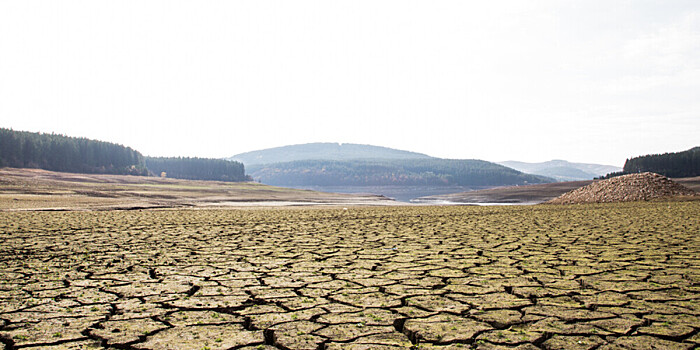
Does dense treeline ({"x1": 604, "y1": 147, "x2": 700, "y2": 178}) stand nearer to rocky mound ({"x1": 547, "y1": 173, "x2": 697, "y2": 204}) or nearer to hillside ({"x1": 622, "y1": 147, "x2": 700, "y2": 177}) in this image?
hillside ({"x1": 622, "y1": 147, "x2": 700, "y2": 177})

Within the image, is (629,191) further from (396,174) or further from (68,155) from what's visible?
(396,174)

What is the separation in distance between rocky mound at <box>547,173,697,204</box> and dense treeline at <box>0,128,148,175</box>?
215 ft

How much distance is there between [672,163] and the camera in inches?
2734

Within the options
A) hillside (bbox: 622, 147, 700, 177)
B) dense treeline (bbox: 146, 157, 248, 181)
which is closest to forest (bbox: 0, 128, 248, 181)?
dense treeline (bbox: 146, 157, 248, 181)

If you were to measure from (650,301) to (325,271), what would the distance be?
3488 mm

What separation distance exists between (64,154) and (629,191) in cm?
7678

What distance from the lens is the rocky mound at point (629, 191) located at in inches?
1000

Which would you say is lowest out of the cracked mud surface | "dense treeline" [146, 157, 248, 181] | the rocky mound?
the cracked mud surface

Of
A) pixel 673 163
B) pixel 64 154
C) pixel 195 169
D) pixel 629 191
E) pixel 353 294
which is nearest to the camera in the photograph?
pixel 353 294

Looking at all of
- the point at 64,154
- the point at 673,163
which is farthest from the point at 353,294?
the point at 64,154

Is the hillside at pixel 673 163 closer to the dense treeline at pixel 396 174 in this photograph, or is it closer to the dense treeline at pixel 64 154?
the dense treeline at pixel 396 174

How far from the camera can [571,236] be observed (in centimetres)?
977

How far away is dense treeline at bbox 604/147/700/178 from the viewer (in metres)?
66.6

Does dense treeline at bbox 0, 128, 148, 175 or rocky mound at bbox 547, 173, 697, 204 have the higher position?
dense treeline at bbox 0, 128, 148, 175
